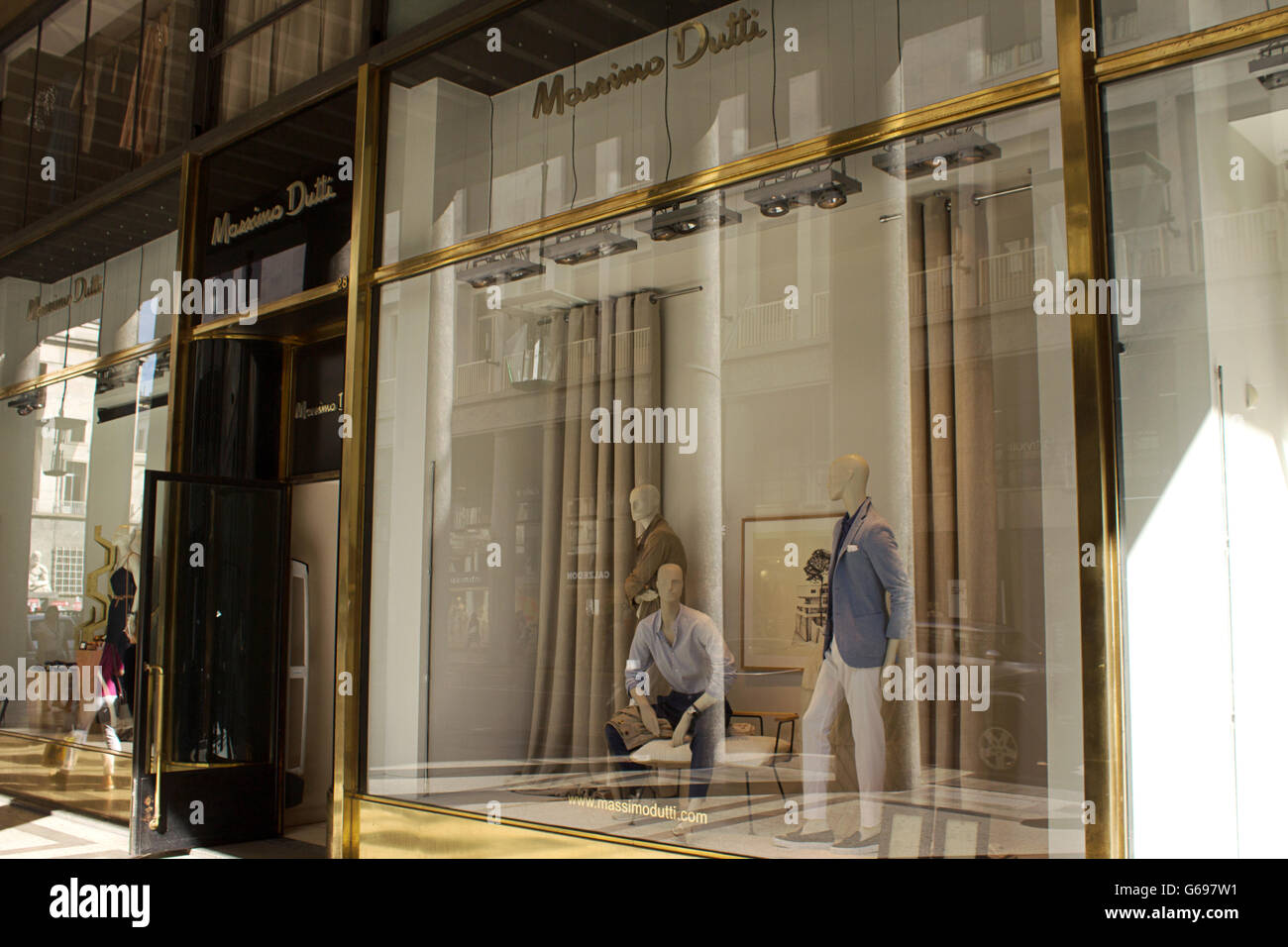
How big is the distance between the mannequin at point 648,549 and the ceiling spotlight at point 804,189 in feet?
3.59

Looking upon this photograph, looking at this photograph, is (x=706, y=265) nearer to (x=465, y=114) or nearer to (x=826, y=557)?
(x=826, y=557)

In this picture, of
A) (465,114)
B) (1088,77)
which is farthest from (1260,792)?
(465,114)

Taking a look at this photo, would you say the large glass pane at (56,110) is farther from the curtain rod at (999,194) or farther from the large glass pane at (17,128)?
the curtain rod at (999,194)

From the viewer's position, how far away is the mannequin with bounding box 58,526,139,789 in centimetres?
591

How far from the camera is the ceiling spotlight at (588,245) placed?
4082 mm

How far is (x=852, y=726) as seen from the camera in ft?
10.7

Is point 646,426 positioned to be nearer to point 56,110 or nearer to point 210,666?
point 210,666

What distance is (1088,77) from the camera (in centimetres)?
289

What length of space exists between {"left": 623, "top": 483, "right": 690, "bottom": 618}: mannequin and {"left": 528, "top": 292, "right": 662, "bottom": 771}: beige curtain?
0.12 ft

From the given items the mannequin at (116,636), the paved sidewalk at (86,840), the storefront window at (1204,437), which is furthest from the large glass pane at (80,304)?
the storefront window at (1204,437)

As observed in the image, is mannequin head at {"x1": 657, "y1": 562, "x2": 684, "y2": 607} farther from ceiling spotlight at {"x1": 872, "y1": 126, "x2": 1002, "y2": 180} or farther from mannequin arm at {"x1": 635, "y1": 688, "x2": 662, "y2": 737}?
ceiling spotlight at {"x1": 872, "y1": 126, "x2": 1002, "y2": 180}

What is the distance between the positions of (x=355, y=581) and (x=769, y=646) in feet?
7.09
